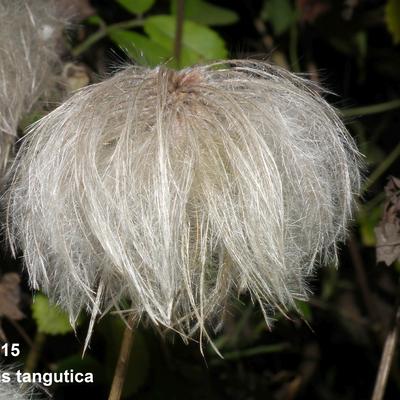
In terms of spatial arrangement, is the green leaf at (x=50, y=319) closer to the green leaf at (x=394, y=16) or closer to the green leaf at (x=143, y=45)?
the green leaf at (x=143, y=45)

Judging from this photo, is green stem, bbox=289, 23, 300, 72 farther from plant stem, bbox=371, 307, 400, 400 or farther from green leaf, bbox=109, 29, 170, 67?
plant stem, bbox=371, 307, 400, 400

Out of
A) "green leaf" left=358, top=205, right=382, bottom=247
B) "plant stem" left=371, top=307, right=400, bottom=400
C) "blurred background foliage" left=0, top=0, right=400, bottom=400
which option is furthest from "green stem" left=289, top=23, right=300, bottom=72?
"plant stem" left=371, top=307, right=400, bottom=400

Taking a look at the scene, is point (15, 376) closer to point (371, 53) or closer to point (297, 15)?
point (297, 15)

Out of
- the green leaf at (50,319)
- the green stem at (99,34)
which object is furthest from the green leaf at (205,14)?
the green leaf at (50,319)

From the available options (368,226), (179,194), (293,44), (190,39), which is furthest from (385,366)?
(293,44)

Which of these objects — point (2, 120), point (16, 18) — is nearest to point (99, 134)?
point (2, 120)

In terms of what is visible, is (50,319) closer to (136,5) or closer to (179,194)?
(179,194)
